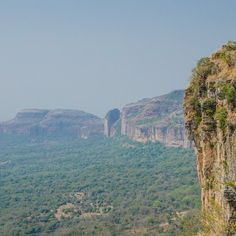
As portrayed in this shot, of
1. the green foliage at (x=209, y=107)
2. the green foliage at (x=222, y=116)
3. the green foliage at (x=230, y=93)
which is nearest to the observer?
the green foliage at (x=230, y=93)

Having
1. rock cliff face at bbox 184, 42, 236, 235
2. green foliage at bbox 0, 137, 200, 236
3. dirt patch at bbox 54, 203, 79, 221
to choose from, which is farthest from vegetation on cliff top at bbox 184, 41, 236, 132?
dirt patch at bbox 54, 203, 79, 221

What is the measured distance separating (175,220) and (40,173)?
293ft

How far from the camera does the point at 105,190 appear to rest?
410 feet

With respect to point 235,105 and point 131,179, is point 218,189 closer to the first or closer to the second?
point 235,105

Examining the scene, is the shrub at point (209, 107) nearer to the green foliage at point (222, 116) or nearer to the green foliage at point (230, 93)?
the green foliage at point (222, 116)

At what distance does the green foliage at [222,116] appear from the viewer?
850 inches

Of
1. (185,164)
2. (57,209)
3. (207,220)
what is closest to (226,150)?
(207,220)

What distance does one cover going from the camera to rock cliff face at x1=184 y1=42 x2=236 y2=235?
20.1m

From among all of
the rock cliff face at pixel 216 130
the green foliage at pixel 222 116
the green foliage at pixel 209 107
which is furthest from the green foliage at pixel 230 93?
the green foliage at pixel 209 107

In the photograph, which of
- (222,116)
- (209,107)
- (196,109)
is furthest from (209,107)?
(196,109)

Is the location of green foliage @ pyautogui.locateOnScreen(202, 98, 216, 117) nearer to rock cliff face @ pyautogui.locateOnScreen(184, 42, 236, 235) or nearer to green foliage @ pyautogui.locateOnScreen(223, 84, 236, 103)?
rock cliff face @ pyautogui.locateOnScreen(184, 42, 236, 235)

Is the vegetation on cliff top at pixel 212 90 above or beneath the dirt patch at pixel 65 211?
above

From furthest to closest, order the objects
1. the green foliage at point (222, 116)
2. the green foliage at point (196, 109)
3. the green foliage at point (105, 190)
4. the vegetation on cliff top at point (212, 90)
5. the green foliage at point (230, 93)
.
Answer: the green foliage at point (105, 190) → the green foliage at point (196, 109) → the vegetation on cliff top at point (212, 90) → the green foliage at point (222, 116) → the green foliage at point (230, 93)

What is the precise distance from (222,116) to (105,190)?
10498cm
